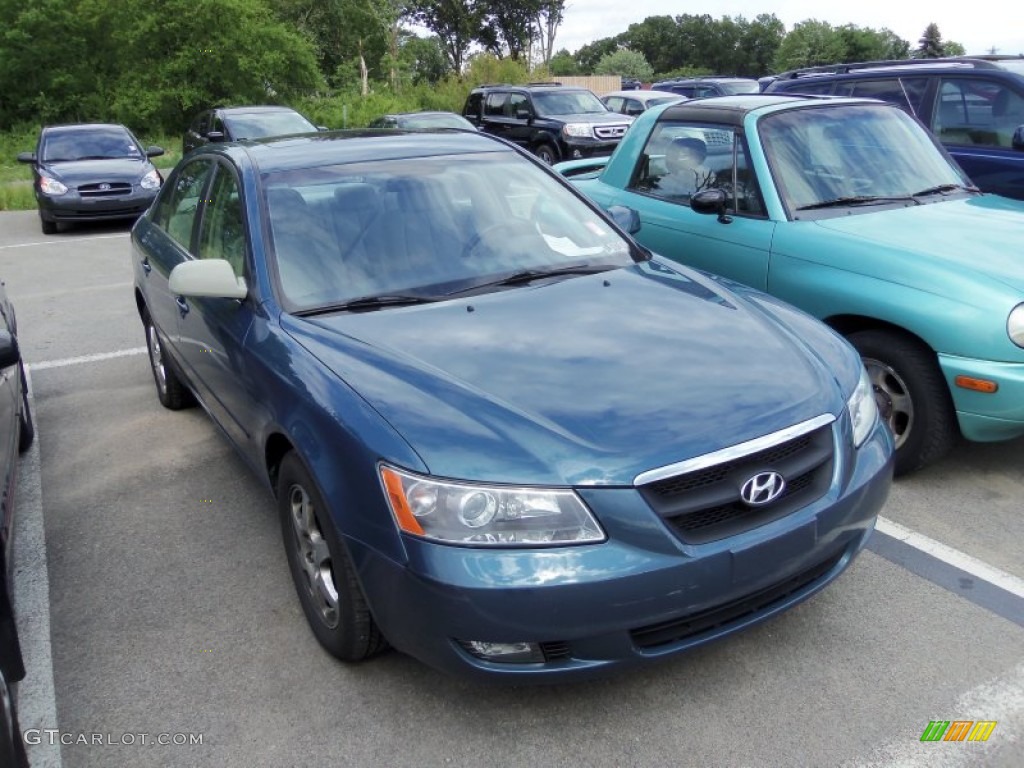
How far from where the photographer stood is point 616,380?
2785 mm

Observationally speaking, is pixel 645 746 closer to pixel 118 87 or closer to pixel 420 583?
pixel 420 583

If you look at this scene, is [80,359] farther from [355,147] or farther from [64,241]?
[64,241]

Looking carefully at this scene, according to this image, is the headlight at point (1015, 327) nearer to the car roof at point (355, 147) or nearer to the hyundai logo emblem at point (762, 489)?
the hyundai logo emblem at point (762, 489)

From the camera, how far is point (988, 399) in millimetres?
3777

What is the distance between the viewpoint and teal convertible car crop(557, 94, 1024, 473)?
3.84 metres

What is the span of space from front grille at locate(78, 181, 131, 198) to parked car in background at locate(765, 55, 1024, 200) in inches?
397

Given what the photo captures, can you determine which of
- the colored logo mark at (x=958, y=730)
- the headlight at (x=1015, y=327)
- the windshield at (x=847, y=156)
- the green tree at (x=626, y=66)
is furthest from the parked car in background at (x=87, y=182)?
the green tree at (x=626, y=66)

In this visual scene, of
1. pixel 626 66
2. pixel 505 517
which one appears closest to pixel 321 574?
pixel 505 517

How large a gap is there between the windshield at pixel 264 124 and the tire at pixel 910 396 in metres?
12.2

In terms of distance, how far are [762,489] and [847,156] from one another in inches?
123

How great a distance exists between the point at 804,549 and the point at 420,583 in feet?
3.68

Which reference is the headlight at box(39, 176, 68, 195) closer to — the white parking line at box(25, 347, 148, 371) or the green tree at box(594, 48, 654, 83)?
the white parking line at box(25, 347, 148, 371)

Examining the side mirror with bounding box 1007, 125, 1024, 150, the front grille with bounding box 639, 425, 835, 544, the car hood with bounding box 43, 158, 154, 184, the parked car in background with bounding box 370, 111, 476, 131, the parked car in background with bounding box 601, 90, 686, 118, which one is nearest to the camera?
the front grille with bounding box 639, 425, 835, 544

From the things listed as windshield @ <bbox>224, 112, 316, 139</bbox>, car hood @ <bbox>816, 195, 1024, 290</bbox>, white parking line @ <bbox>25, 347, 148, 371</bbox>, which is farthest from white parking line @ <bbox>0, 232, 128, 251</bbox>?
car hood @ <bbox>816, 195, 1024, 290</bbox>
